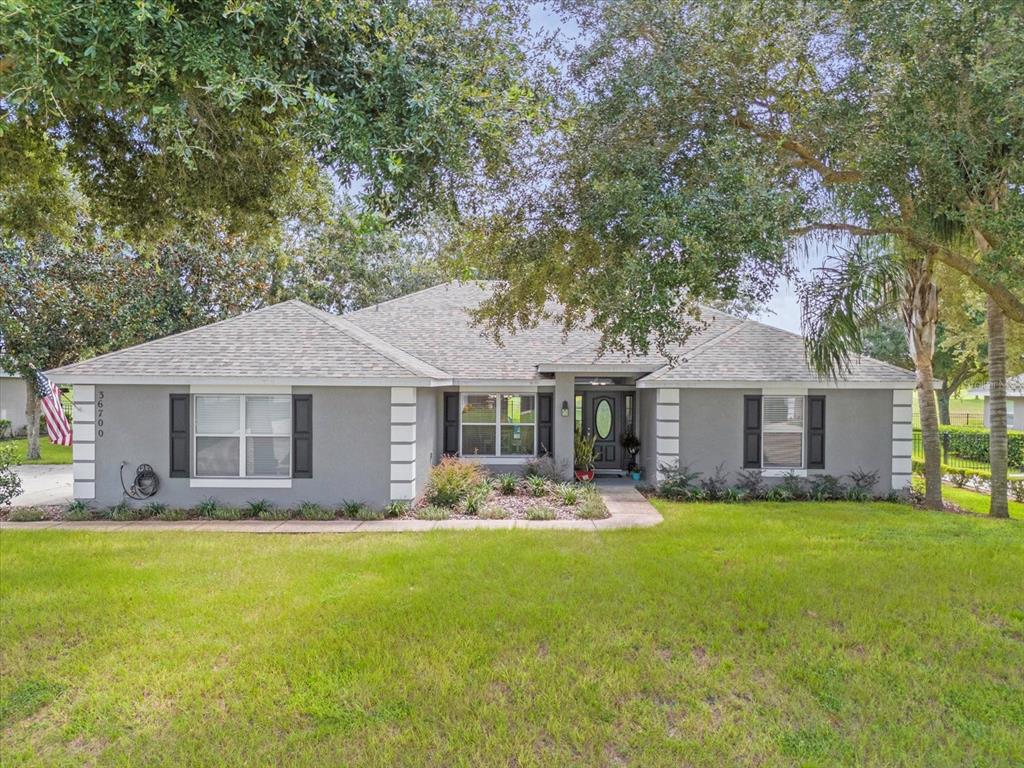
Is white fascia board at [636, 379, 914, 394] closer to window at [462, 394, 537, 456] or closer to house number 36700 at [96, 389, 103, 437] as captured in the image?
window at [462, 394, 537, 456]

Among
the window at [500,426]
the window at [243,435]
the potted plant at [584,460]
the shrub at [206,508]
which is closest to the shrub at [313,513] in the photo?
the window at [243,435]

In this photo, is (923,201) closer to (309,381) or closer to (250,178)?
(250,178)

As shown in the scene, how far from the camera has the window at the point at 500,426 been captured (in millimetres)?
16000

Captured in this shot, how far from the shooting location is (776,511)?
11898 mm

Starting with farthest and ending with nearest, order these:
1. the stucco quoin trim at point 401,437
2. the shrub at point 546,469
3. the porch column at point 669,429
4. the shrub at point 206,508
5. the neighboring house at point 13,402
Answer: the neighboring house at point 13,402 → the shrub at point 546,469 → the porch column at point 669,429 → the stucco quoin trim at point 401,437 → the shrub at point 206,508

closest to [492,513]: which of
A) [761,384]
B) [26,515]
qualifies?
[761,384]

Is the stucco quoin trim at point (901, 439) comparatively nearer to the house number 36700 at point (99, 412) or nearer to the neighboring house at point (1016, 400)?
the neighboring house at point (1016, 400)

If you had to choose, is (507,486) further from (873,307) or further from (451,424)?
(873,307)

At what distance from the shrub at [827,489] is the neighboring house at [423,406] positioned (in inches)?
13.0

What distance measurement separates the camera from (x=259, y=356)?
39.5ft

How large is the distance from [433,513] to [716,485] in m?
6.41

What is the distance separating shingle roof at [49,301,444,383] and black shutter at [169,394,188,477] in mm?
622

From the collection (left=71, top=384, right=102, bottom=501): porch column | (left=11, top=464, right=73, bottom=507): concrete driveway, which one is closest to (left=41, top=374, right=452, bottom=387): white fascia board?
(left=71, top=384, right=102, bottom=501): porch column

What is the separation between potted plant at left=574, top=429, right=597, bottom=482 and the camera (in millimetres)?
15270
